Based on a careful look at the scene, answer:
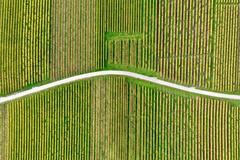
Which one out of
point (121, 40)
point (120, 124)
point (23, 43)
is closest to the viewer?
point (120, 124)

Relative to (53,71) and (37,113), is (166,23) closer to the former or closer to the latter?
(53,71)

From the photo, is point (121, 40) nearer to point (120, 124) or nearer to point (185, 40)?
point (185, 40)

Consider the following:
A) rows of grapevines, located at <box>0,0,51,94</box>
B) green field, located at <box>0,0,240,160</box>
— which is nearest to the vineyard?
green field, located at <box>0,0,240,160</box>

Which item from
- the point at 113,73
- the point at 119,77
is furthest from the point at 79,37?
the point at 119,77

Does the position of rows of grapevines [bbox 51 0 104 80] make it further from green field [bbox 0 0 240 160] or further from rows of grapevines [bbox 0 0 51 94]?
rows of grapevines [bbox 0 0 51 94]

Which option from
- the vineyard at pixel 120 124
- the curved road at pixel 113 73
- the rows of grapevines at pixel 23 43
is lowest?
the vineyard at pixel 120 124

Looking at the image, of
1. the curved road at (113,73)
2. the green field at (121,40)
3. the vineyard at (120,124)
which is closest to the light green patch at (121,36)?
the green field at (121,40)

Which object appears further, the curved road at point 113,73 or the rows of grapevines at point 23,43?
the rows of grapevines at point 23,43

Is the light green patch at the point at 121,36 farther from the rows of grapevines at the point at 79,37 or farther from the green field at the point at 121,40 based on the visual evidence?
the rows of grapevines at the point at 79,37
